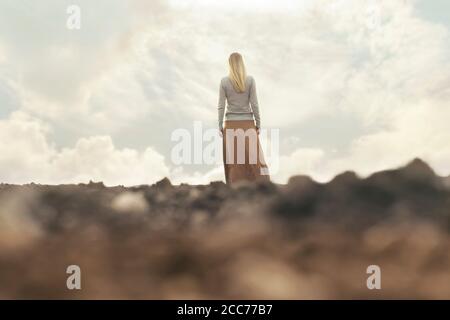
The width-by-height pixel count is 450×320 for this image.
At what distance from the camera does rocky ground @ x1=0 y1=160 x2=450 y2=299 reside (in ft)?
18.9

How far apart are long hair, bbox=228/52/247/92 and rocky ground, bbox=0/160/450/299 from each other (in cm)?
183

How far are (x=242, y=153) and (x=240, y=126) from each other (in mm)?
493

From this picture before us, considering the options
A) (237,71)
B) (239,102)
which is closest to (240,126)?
(239,102)

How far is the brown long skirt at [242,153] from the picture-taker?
9.03 m

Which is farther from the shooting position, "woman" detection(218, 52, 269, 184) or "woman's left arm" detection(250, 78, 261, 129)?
"woman's left arm" detection(250, 78, 261, 129)

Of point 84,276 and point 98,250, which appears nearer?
point 84,276

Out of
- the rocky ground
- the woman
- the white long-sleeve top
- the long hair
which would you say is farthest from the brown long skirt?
the rocky ground

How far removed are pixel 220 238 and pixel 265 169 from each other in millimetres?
2973

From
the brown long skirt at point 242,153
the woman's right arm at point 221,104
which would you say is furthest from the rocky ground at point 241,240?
the woman's right arm at point 221,104

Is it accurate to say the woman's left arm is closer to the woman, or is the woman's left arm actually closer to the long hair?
the woman
